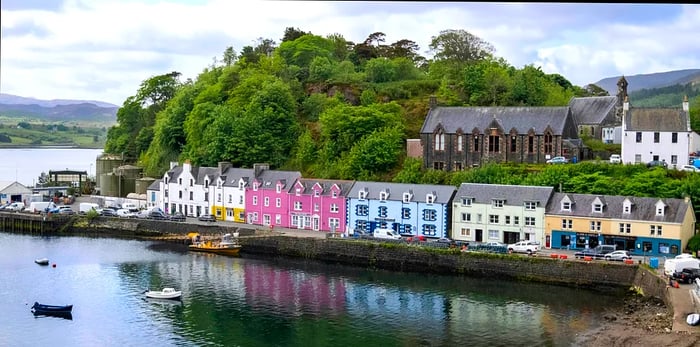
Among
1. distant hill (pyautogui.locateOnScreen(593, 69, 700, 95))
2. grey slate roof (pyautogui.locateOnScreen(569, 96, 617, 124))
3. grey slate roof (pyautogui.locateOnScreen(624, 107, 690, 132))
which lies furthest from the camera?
distant hill (pyautogui.locateOnScreen(593, 69, 700, 95))

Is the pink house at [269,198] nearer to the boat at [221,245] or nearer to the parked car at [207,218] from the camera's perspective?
the parked car at [207,218]

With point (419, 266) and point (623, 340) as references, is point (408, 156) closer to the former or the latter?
point (419, 266)

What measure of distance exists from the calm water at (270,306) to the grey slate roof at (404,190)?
4281 millimetres

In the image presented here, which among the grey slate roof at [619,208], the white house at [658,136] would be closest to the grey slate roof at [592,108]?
the white house at [658,136]

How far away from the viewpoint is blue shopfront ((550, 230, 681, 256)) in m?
27.2

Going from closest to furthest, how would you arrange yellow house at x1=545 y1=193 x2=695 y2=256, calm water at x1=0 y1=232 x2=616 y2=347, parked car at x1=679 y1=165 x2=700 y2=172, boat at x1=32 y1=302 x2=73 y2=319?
calm water at x1=0 y1=232 x2=616 y2=347, boat at x1=32 y1=302 x2=73 y2=319, yellow house at x1=545 y1=193 x2=695 y2=256, parked car at x1=679 y1=165 x2=700 y2=172

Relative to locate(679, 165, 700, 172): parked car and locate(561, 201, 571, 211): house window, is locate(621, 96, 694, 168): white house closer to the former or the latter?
locate(679, 165, 700, 172): parked car

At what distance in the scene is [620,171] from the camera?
31688 mm

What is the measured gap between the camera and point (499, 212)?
30219mm

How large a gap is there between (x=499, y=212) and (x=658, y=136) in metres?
8.54

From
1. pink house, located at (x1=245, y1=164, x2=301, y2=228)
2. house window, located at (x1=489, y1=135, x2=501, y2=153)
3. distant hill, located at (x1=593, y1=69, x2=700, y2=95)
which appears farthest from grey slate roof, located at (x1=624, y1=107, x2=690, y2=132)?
distant hill, located at (x1=593, y1=69, x2=700, y2=95)

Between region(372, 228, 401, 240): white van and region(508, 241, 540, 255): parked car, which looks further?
region(372, 228, 401, 240): white van

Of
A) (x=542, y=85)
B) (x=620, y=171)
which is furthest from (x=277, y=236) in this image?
(x=542, y=85)

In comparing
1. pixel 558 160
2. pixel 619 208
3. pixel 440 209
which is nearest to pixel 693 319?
pixel 619 208
